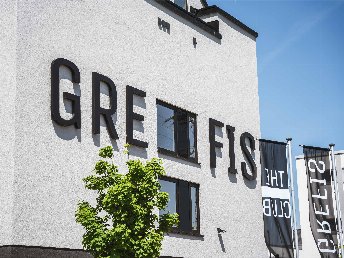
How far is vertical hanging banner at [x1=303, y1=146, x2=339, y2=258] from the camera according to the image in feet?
112

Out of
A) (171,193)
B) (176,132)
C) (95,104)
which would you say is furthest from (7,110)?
(176,132)

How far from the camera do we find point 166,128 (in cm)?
2828

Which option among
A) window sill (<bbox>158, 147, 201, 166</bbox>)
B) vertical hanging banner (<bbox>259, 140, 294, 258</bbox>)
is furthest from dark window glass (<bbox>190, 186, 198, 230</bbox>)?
vertical hanging banner (<bbox>259, 140, 294, 258</bbox>)

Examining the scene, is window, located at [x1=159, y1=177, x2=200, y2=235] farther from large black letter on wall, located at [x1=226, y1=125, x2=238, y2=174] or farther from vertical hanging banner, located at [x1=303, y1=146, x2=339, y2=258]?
vertical hanging banner, located at [x1=303, y1=146, x2=339, y2=258]

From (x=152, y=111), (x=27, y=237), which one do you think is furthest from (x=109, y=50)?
(x=27, y=237)

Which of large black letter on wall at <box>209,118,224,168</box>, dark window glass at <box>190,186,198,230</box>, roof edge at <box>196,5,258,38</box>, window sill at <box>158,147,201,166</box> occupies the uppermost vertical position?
roof edge at <box>196,5,258,38</box>

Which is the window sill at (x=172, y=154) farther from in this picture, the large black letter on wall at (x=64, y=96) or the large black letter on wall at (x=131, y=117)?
the large black letter on wall at (x=64, y=96)

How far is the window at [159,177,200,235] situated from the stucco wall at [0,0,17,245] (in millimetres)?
8174

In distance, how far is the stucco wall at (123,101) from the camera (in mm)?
21203

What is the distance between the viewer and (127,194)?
18844 millimetres

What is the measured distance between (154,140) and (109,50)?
164 inches

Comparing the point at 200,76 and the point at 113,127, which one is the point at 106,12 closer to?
the point at 113,127

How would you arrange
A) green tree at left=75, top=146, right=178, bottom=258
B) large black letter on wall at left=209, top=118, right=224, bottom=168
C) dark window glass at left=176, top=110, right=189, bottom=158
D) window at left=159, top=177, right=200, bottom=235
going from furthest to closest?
large black letter on wall at left=209, top=118, right=224, bottom=168
dark window glass at left=176, top=110, right=189, bottom=158
window at left=159, top=177, right=200, bottom=235
green tree at left=75, top=146, right=178, bottom=258

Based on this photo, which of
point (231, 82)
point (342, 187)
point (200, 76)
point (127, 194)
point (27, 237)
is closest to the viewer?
point (127, 194)
